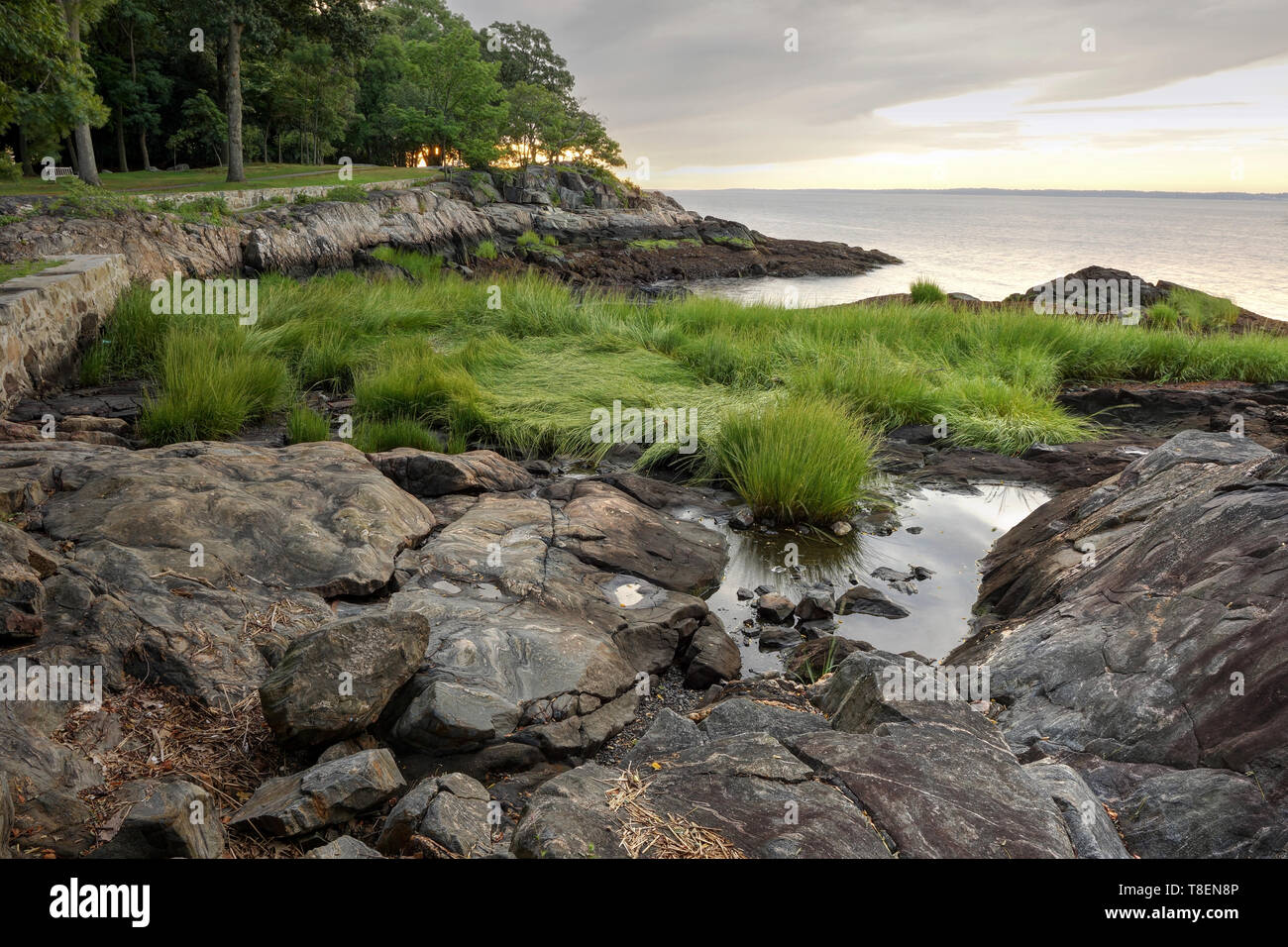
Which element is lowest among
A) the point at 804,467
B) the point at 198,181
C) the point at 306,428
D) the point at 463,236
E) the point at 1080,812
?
the point at 1080,812

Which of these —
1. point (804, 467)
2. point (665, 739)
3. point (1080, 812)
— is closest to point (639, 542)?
point (804, 467)

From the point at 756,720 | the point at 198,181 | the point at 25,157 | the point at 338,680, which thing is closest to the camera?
the point at 338,680

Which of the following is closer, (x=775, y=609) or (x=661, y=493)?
(x=775, y=609)

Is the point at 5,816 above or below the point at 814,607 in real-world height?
above

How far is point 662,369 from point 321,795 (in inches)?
341

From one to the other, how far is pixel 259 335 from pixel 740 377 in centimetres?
605

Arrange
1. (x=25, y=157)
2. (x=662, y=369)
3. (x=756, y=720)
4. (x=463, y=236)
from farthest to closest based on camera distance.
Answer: (x=463, y=236) → (x=25, y=157) → (x=662, y=369) → (x=756, y=720)

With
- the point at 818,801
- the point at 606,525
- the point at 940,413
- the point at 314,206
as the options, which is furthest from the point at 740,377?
the point at 314,206

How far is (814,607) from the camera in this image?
5.52 m

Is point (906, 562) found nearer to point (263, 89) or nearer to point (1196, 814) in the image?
point (1196, 814)

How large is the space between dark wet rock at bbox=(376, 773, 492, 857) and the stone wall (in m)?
7.15

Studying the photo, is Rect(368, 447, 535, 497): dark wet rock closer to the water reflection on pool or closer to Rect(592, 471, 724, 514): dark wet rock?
Rect(592, 471, 724, 514): dark wet rock

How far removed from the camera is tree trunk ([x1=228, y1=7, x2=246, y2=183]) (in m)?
26.1

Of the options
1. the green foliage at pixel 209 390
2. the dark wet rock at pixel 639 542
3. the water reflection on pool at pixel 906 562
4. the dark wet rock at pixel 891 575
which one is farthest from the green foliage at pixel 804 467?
the green foliage at pixel 209 390
